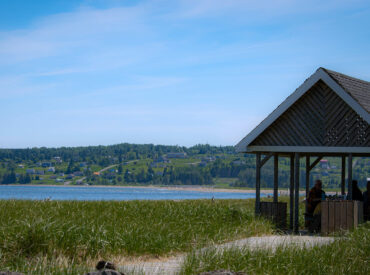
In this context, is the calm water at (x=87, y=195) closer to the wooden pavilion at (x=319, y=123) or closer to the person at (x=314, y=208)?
the wooden pavilion at (x=319, y=123)

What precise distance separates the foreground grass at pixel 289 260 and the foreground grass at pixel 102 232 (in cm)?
122

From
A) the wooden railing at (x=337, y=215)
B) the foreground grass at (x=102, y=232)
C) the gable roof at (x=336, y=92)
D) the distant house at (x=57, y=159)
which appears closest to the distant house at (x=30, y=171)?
the distant house at (x=57, y=159)

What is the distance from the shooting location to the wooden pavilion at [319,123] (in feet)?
54.7

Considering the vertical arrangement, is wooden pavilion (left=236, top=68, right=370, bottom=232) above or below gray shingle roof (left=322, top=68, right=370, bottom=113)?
below

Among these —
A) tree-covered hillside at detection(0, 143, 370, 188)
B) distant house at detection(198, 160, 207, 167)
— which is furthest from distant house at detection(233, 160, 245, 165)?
distant house at detection(198, 160, 207, 167)

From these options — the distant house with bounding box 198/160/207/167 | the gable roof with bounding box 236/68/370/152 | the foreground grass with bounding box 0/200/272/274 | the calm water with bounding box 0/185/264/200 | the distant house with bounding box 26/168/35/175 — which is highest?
the gable roof with bounding box 236/68/370/152

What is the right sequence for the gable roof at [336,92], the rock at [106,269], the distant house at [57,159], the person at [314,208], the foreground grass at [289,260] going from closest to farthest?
the rock at [106,269] < the foreground grass at [289,260] < the gable roof at [336,92] < the person at [314,208] < the distant house at [57,159]

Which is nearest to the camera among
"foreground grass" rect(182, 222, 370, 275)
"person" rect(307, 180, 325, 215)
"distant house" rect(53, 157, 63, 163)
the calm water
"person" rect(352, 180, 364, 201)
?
"foreground grass" rect(182, 222, 370, 275)

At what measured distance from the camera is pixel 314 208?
60.3ft

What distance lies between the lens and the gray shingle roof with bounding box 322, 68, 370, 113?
16672 millimetres

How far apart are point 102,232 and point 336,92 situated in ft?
26.9

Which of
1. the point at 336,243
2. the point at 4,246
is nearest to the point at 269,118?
the point at 336,243

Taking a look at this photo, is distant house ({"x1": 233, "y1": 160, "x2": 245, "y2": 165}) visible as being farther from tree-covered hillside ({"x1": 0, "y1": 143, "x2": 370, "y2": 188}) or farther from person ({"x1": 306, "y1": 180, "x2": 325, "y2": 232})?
person ({"x1": 306, "y1": 180, "x2": 325, "y2": 232})

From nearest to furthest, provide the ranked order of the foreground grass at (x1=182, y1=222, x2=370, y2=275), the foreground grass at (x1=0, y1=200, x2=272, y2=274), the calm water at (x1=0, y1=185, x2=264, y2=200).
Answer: the foreground grass at (x1=182, y1=222, x2=370, y2=275) < the foreground grass at (x1=0, y1=200, x2=272, y2=274) < the calm water at (x1=0, y1=185, x2=264, y2=200)
